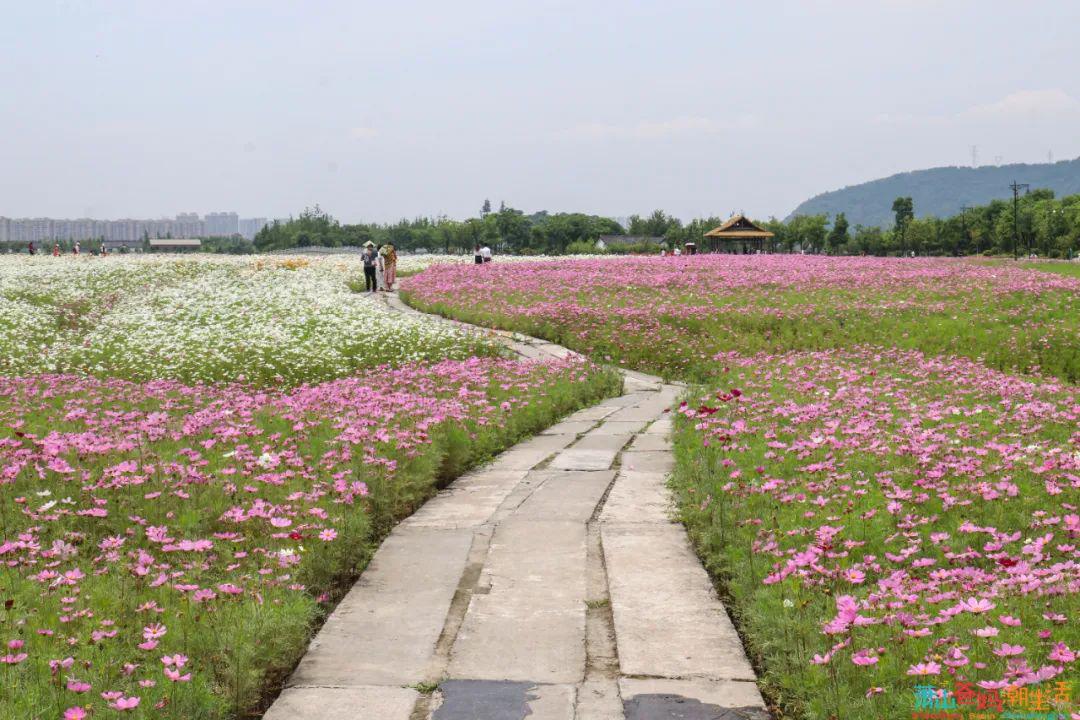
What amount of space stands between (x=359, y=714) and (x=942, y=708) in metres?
2.30

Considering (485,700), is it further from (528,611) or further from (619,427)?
(619,427)

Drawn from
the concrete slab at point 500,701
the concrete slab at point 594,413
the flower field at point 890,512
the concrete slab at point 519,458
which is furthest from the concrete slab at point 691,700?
the concrete slab at point 594,413

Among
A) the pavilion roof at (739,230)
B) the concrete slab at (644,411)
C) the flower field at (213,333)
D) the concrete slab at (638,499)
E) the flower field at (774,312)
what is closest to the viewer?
the concrete slab at (638,499)

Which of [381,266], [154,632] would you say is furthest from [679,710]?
[381,266]

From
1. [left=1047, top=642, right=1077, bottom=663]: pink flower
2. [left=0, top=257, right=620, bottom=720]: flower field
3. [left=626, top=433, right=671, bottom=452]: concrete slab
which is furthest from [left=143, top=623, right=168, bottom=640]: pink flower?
[left=626, top=433, right=671, bottom=452]: concrete slab

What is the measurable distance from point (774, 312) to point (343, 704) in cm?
1619

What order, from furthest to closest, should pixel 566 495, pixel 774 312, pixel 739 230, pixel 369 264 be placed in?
1. pixel 739 230
2. pixel 369 264
3. pixel 774 312
4. pixel 566 495

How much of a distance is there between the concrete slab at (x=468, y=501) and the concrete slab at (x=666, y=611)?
3.51 feet

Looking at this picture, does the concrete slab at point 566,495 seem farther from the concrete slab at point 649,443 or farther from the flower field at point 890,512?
the concrete slab at point 649,443

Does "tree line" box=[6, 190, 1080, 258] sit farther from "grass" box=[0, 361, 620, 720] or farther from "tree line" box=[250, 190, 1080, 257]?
"grass" box=[0, 361, 620, 720]

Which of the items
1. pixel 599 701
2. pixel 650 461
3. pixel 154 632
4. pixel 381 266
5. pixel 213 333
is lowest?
pixel 599 701

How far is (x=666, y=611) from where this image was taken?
5117 millimetres

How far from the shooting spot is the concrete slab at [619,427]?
34.1 ft

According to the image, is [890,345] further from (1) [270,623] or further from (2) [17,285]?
(2) [17,285]
